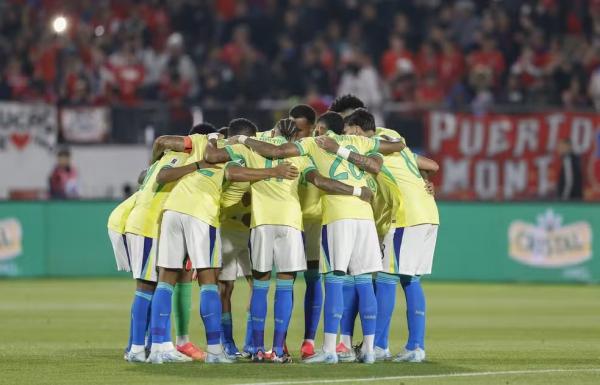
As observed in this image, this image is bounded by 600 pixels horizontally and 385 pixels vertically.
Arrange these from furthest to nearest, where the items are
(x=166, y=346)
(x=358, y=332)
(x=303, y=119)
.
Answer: (x=358, y=332) → (x=303, y=119) → (x=166, y=346)

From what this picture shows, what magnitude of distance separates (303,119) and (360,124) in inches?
22.5

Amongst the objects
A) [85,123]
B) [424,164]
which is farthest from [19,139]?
[424,164]

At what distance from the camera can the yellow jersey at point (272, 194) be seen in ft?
42.6

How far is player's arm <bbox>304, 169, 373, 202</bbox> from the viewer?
12.9 metres

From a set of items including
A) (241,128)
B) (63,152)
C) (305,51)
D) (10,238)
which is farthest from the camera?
(305,51)

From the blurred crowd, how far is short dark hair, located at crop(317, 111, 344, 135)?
12.3 m

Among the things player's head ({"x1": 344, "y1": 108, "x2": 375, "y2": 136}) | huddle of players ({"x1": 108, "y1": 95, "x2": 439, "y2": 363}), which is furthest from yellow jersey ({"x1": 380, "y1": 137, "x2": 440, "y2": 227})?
player's head ({"x1": 344, "y1": 108, "x2": 375, "y2": 136})

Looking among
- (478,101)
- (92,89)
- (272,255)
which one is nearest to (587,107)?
(478,101)

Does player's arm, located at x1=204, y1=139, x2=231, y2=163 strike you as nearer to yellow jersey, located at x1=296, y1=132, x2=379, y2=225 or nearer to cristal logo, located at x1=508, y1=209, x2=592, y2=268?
yellow jersey, located at x1=296, y1=132, x2=379, y2=225

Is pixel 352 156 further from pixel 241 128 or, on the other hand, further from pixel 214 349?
pixel 214 349

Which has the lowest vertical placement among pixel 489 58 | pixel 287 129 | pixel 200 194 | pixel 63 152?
pixel 63 152

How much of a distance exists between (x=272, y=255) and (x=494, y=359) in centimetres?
A: 239

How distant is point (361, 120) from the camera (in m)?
13.6

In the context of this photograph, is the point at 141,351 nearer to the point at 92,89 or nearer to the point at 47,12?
the point at 92,89
